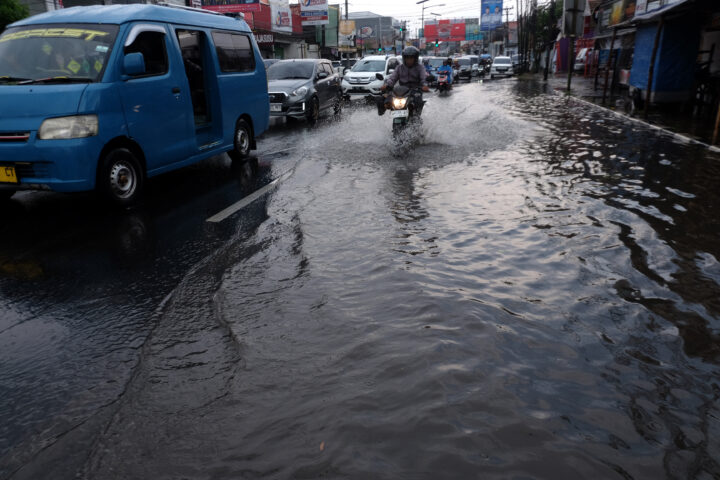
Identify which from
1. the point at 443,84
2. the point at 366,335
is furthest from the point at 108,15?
the point at 443,84

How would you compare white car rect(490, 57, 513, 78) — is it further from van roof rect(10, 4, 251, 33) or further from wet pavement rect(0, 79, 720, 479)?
van roof rect(10, 4, 251, 33)

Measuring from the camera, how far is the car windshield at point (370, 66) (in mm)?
23328

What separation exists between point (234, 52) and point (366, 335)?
6883 millimetres

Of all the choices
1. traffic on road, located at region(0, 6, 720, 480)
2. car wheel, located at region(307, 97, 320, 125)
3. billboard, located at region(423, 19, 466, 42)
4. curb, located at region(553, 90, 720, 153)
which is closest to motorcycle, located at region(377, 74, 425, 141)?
traffic on road, located at region(0, 6, 720, 480)

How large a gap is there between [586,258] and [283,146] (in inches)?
300

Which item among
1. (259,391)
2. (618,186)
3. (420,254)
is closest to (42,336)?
(259,391)

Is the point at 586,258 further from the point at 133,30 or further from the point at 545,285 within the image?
the point at 133,30

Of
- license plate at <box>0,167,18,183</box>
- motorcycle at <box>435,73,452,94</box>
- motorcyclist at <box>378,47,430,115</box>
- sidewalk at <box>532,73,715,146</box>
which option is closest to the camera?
license plate at <box>0,167,18,183</box>

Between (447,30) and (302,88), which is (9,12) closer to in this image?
(302,88)

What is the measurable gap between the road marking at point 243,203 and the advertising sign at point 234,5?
3893cm

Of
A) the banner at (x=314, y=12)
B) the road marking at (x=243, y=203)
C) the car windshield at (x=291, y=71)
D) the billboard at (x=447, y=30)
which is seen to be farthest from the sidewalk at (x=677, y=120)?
the billboard at (x=447, y=30)

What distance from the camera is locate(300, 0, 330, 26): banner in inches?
1913

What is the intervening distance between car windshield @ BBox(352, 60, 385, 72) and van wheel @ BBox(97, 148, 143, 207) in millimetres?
18437

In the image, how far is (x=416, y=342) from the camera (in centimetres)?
324
